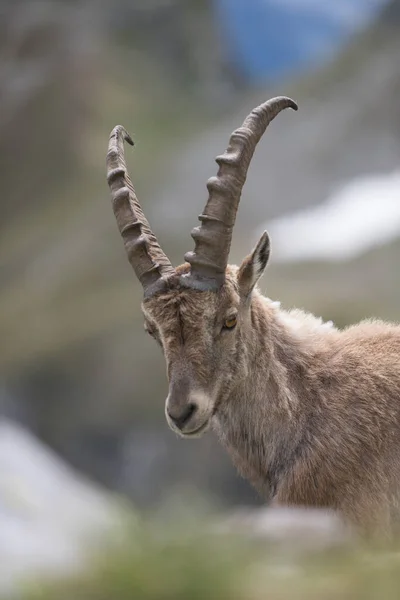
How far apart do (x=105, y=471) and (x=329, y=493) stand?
75.2ft

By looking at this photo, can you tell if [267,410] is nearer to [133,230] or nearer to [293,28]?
[133,230]

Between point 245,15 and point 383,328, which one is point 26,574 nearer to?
point 383,328

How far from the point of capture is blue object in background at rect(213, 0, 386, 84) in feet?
149

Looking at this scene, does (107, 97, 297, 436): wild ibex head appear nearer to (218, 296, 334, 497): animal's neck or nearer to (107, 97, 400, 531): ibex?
(107, 97, 400, 531): ibex

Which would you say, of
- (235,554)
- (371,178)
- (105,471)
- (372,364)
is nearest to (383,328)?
(372,364)

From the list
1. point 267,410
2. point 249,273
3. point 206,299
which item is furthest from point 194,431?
point 249,273

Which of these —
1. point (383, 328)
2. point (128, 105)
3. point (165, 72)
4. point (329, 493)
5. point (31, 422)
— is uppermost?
point (165, 72)

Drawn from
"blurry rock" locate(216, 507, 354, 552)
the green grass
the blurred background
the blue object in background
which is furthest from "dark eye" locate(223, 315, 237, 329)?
the blue object in background

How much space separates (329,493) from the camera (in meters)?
8.34

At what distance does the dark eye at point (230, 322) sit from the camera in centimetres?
855

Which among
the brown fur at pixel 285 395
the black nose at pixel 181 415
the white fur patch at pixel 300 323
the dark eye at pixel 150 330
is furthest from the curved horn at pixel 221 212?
the black nose at pixel 181 415

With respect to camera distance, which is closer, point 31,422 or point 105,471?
point 105,471

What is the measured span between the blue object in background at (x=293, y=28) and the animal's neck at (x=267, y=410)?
37590mm

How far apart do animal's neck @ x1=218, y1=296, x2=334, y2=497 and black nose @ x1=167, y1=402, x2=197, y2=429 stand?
792mm
